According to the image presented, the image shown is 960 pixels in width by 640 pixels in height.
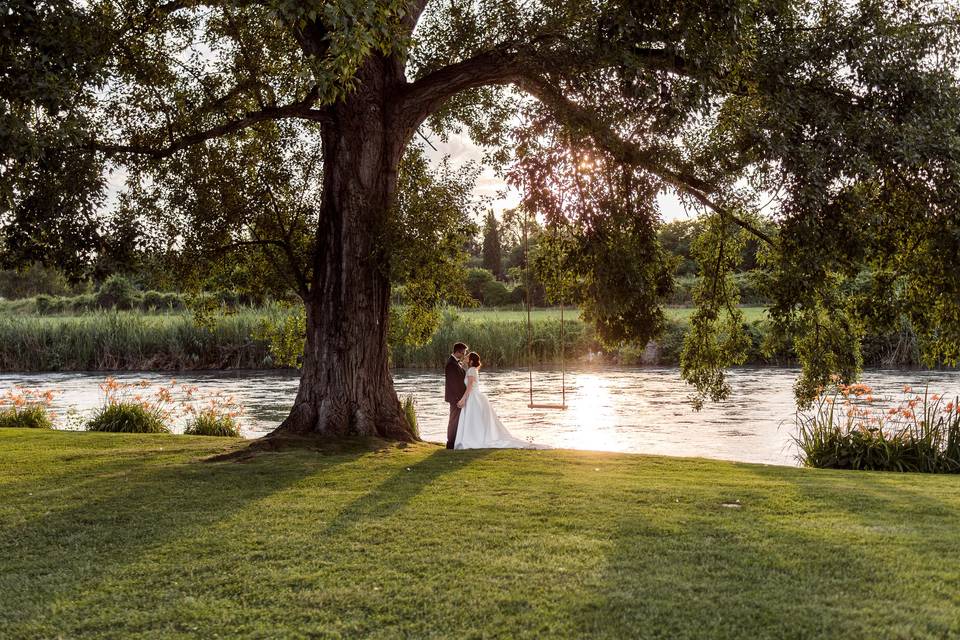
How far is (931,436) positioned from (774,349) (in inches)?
113

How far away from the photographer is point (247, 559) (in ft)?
24.1

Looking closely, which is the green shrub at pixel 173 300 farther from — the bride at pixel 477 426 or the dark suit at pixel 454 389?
the bride at pixel 477 426

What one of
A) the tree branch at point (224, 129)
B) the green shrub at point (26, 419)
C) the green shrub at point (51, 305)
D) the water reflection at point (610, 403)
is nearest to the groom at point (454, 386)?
the water reflection at point (610, 403)

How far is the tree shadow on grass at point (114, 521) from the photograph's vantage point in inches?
260

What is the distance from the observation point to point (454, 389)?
16.1 meters

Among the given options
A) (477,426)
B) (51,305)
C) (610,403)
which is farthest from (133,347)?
(51,305)

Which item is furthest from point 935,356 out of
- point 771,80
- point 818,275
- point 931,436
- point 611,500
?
point 611,500

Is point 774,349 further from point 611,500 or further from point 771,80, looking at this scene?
point 611,500

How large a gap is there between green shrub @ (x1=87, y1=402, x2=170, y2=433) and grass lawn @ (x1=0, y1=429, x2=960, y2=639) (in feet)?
24.5

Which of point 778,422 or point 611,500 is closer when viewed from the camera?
point 611,500

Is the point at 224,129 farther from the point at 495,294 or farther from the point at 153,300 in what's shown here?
the point at 495,294

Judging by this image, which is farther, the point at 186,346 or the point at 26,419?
the point at 186,346

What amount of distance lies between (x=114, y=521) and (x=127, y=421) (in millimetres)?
11173

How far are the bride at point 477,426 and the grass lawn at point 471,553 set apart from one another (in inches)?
143
